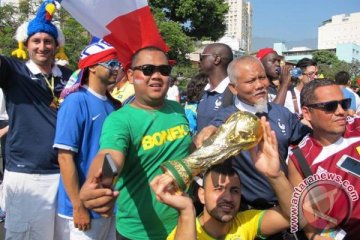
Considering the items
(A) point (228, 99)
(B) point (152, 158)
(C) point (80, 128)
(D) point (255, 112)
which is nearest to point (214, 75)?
(A) point (228, 99)

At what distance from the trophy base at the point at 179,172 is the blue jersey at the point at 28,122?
5.43 ft

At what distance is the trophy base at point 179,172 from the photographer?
172 centimetres

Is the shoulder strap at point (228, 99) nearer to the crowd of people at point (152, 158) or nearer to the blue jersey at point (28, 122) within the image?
the crowd of people at point (152, 158)

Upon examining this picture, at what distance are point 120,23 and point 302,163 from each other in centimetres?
132

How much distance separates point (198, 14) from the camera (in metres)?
32.4

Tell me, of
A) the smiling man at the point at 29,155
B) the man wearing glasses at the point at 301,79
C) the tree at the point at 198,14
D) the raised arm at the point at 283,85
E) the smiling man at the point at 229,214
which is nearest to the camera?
the smiling man at the point at 229,214

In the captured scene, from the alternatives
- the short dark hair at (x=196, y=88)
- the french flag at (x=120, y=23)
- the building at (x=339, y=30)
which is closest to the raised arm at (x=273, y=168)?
the french flag at (x=120, y=23)

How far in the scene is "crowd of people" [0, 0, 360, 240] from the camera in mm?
1960

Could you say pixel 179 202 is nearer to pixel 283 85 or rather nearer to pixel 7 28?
pixel 283 85

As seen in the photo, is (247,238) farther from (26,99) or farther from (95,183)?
(26,99)

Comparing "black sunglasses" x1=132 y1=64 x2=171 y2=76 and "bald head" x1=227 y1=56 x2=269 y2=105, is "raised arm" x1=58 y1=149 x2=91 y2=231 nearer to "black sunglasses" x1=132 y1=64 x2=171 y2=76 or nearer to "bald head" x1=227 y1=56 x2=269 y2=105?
"black sunglasses" x1=132 y1=64 x2=171 y2=76

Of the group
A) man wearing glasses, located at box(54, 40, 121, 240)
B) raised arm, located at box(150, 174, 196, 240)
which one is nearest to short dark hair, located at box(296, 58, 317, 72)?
man wearing glasses, located at box(54, 40, 121, 240)

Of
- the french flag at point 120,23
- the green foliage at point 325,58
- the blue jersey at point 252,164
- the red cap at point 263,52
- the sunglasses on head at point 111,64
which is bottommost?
the green foliage at point 325,58

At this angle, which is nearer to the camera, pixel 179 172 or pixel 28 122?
pixel 179 172
